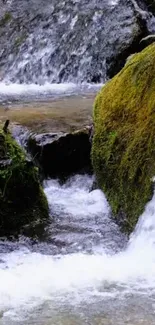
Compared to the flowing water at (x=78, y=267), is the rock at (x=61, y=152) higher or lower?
higher

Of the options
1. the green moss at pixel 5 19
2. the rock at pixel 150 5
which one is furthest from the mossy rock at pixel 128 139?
the green moss at pixel 5 19

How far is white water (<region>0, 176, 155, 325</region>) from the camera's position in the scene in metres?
3.68

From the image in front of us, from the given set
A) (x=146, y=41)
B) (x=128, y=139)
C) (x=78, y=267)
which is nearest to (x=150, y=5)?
(x=146, y=41)

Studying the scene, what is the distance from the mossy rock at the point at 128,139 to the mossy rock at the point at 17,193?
723mm

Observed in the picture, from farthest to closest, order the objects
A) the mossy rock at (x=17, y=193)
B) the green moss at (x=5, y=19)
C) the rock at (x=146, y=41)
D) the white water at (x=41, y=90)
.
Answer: the green moss at (x=5, y=19) < the rock at (x=146, y=41) < the white water at (x=41, y=90) < the mossy rock at (x=17, y=193)

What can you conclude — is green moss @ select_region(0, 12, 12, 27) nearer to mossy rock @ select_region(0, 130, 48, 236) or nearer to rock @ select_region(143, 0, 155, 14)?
rock @ select_region(143, 0, 155, 14)

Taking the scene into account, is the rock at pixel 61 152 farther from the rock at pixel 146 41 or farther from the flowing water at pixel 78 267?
the rock at pixel 146 41

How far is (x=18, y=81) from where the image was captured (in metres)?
12.2

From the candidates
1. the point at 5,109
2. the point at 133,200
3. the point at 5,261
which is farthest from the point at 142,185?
the point at 5,109

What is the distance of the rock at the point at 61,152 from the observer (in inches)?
263

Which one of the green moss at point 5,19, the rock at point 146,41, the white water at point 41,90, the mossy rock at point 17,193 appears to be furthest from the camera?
the green moss at point 5,19

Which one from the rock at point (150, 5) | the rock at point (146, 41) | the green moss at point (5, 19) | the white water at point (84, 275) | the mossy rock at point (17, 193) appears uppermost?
the rock at point (150, 5)

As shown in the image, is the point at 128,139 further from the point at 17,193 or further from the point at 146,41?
the point at 146,41

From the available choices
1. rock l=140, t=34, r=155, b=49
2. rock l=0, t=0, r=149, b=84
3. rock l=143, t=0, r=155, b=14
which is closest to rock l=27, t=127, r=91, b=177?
rock l=140, t=34, r=155, b=49
